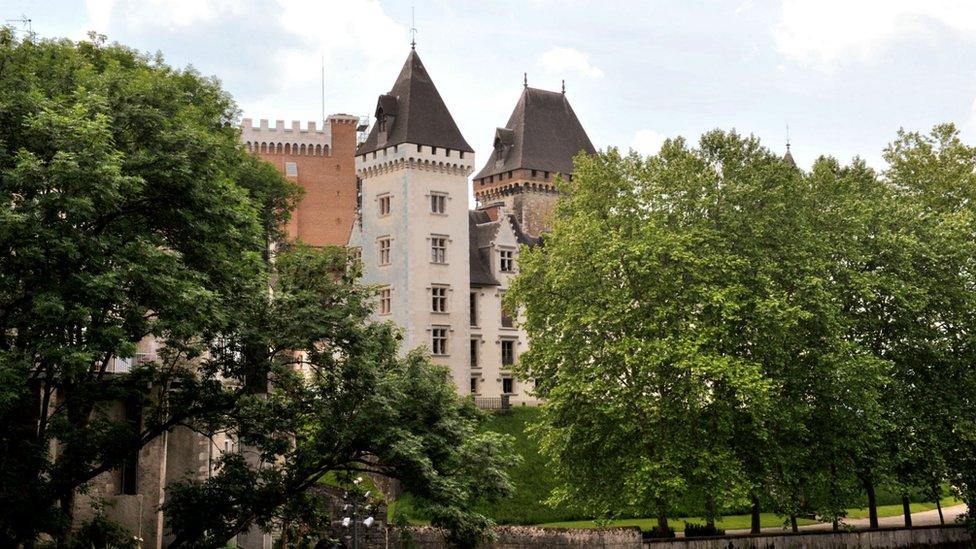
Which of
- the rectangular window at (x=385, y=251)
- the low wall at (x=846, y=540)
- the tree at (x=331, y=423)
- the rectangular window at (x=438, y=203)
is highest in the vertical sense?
the rectangular window at (x=438, y=203)

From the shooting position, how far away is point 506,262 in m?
72.6

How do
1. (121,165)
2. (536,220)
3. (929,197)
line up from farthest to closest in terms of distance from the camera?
(536,220) → (929,197) → (121,165)

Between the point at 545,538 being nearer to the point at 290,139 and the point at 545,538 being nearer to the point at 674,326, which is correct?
the point at 674,326

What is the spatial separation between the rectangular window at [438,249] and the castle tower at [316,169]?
2560cm

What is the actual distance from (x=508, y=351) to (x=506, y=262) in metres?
5.38

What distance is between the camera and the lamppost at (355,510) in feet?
109

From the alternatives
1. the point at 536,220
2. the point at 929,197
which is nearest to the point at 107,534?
the point at 929,197

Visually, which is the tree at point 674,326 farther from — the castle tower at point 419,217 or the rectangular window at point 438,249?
the rectangular window at point 438,249

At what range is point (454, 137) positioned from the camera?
69125mm

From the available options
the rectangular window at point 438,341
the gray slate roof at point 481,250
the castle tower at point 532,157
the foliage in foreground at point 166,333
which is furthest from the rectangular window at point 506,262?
the foliage in foreground at point 166,333

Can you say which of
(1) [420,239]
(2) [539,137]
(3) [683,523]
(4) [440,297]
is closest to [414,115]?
(1) [420,239]

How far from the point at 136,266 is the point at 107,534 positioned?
289 inches

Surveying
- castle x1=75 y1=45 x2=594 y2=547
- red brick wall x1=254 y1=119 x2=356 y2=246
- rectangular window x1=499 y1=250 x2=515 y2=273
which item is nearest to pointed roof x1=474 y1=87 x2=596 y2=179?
castle x1=75 y1=45 x2=594 y2=547

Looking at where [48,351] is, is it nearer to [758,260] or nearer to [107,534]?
[107,534]
